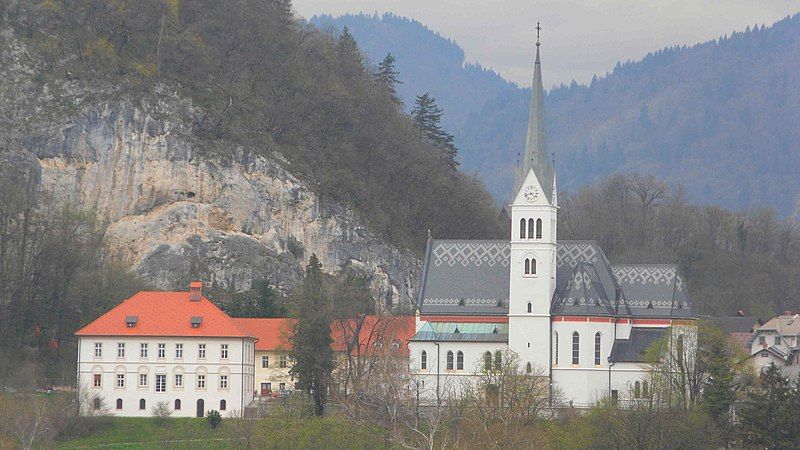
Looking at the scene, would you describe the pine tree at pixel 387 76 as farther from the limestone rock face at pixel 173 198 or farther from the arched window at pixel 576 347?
the arched window at pixel 576 347

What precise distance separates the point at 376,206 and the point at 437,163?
17.1 meters

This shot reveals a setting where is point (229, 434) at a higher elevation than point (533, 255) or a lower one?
lower

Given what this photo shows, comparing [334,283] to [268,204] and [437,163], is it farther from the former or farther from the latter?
[437,163]

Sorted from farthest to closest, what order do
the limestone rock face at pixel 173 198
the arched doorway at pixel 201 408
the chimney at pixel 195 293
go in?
1. the limestone rock face at pixel 173 198
2. the chimney at pixel 195 293
3. the arched doorway at pixel 201 408

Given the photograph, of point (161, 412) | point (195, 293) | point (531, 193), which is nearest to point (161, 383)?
point (161, 412)

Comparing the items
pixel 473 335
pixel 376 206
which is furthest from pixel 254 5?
pixel 473 335

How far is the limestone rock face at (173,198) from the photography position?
109812 mm

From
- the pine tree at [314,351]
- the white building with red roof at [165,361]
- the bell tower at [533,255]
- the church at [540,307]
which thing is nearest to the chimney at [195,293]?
the white building with red roof at [165,361]

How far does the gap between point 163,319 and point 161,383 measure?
12.2 feet

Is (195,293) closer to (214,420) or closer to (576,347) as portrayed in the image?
(214,420)

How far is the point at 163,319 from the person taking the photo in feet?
306

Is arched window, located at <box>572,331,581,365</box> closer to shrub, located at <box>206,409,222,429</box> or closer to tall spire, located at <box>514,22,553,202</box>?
tall spire, located at <box>514,22,553,202</box>

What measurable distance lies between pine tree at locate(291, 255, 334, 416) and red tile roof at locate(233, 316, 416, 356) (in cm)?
353

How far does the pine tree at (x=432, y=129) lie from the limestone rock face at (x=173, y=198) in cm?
3494
